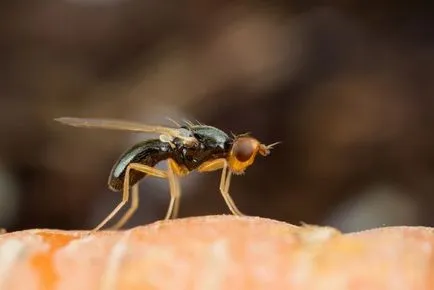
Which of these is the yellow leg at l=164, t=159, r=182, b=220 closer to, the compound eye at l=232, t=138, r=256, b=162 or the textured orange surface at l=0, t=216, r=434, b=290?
the compound eye at l=232, t=138, r=256, b=162

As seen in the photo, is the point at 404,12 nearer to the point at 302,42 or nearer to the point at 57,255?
the point at 302,42

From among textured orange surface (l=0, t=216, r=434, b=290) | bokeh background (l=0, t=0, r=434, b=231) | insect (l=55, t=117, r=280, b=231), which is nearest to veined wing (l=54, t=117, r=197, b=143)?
insect (l=55, t=117, r=280, b=231)

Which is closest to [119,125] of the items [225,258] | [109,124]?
[109,124]

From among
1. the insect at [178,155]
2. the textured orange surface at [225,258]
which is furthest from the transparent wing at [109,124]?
the textured orange surface at [225,258]

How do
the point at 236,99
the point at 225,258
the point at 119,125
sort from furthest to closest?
the point at 236,99
the point at 119,125
the point at 225,258

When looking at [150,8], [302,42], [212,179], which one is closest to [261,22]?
[302,42]

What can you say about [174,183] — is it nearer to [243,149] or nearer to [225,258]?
[243,149]

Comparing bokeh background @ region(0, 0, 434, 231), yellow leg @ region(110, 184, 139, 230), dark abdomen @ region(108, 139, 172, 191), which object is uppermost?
dark abdomen @ region(108, 139, 172, 191)

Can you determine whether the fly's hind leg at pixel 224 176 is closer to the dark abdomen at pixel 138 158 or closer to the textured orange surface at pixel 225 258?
the dark abdomen at pixel 138 158
